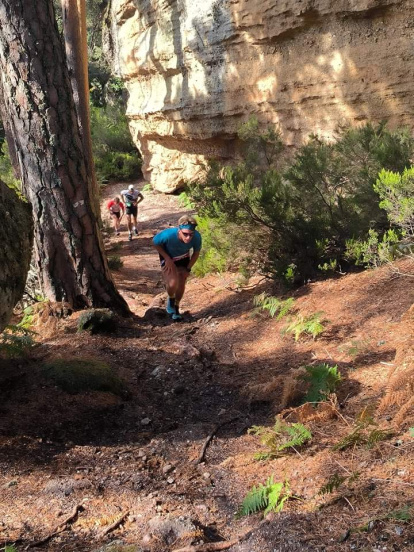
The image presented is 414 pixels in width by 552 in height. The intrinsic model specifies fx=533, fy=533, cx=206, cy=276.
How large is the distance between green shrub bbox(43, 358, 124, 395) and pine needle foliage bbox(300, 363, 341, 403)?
1625 millimetres

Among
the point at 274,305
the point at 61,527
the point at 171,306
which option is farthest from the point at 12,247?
the point at 171,306

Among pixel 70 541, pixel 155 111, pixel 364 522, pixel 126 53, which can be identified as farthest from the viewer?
pixel 126 53

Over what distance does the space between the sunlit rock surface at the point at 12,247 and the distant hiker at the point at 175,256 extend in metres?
3.20

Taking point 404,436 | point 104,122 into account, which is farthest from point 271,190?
point 104,122

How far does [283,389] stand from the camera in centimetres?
438

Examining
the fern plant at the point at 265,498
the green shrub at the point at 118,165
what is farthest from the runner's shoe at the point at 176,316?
the green shrub at the point at 118,165

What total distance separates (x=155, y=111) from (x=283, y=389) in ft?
49.5

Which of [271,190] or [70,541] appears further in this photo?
[271,190]

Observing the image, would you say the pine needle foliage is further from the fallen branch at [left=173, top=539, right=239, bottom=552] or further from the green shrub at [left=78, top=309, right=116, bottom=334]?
the green shrub at [left=78, top=309, right=116, bottom=334]

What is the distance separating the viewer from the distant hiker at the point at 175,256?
24.3 feet

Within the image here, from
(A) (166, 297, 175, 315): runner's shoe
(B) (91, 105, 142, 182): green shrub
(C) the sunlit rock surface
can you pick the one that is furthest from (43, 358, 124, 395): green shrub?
(B) (91, 105, 142, 182): green shrub

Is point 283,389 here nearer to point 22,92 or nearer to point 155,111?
point 22,92

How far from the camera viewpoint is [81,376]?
177 inches

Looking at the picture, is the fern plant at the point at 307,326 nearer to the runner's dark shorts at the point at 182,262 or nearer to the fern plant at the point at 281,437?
the fern plant at the point at 281,437
